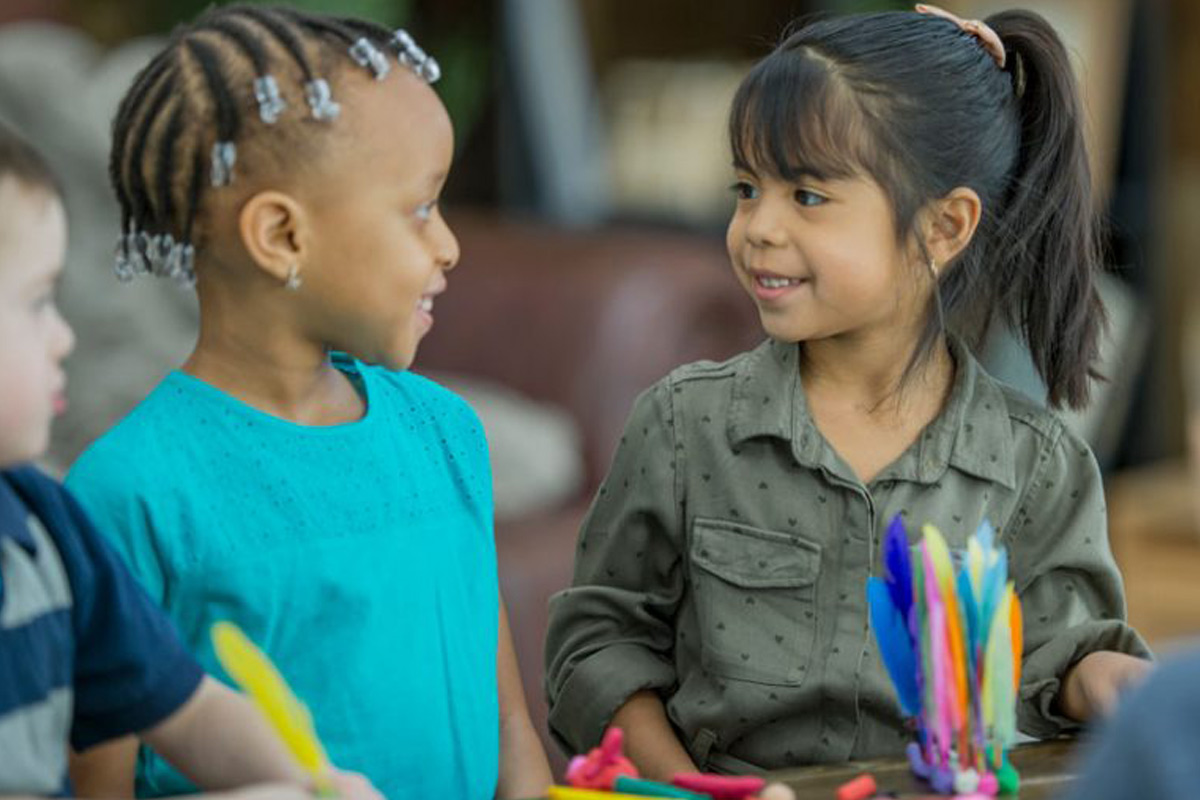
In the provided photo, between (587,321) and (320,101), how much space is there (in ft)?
5.93

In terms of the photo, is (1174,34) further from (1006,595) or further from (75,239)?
(1006,595)

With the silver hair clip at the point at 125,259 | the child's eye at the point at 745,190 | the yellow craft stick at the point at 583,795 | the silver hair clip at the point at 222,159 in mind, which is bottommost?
the yellow craft stick at the point at 583,795

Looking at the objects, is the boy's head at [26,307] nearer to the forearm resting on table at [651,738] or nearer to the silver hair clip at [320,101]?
the silver hair clip at [320,101]

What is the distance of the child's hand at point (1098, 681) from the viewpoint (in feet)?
4.39

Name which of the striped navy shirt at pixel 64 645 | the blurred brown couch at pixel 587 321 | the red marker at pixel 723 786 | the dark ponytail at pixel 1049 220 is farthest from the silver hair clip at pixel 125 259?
the blurred brown couch at pixel 587 321

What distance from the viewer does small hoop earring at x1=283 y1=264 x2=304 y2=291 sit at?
1.25 meters

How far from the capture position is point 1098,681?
135 cm

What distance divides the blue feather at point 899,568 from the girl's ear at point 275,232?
389mm

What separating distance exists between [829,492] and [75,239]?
6.00 feet

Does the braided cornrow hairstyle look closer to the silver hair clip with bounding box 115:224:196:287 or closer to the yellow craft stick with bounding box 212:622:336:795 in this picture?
the silver hair clip with bounding box 115:224:196:287

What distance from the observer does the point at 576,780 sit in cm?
115

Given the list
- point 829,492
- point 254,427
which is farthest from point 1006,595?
point 254,427

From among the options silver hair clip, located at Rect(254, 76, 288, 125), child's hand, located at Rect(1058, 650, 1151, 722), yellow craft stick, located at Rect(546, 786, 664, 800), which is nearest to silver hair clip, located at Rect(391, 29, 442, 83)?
silver hair clip, located at Rect(254, 76, 288, 125)

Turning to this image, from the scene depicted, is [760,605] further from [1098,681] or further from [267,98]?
[267,98]
